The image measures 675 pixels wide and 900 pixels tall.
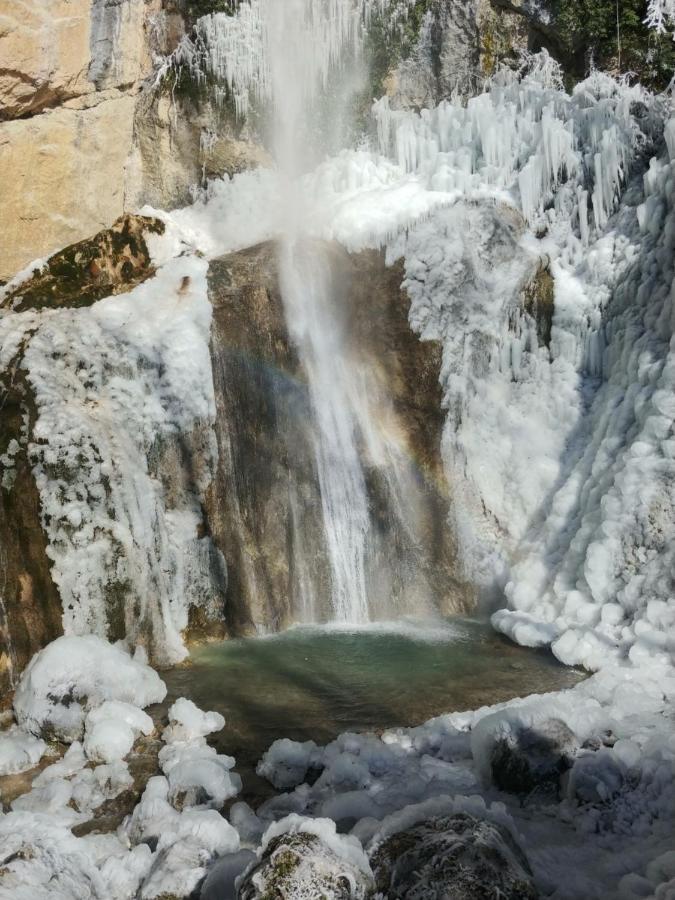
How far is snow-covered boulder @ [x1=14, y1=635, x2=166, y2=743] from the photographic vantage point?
464 cm

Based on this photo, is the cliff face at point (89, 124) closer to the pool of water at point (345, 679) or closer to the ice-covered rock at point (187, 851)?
the pool of water at point (345, 679)

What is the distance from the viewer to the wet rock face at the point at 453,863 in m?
2.42

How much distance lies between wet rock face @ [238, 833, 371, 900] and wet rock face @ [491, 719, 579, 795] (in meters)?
1.36

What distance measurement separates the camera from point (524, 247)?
886 centimetres

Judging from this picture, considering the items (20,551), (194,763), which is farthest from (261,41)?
(194,763)

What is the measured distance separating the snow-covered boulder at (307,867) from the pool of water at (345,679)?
1.23 metres

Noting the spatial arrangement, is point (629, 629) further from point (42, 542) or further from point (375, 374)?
point (42, 542)

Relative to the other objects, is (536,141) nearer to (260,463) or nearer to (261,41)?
(261,41)

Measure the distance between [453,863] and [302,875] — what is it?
0.54m

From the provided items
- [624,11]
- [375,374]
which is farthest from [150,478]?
[624,11]

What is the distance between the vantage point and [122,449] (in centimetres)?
656

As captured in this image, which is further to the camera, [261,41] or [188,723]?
[261,41]

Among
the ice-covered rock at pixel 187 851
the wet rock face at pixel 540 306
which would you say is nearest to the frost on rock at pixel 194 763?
the ice-covered rock at pixel 187 851

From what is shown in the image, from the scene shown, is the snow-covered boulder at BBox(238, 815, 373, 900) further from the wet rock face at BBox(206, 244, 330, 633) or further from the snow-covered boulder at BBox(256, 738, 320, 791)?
the wet rock face at BBox(206, 244, 330, 633)
